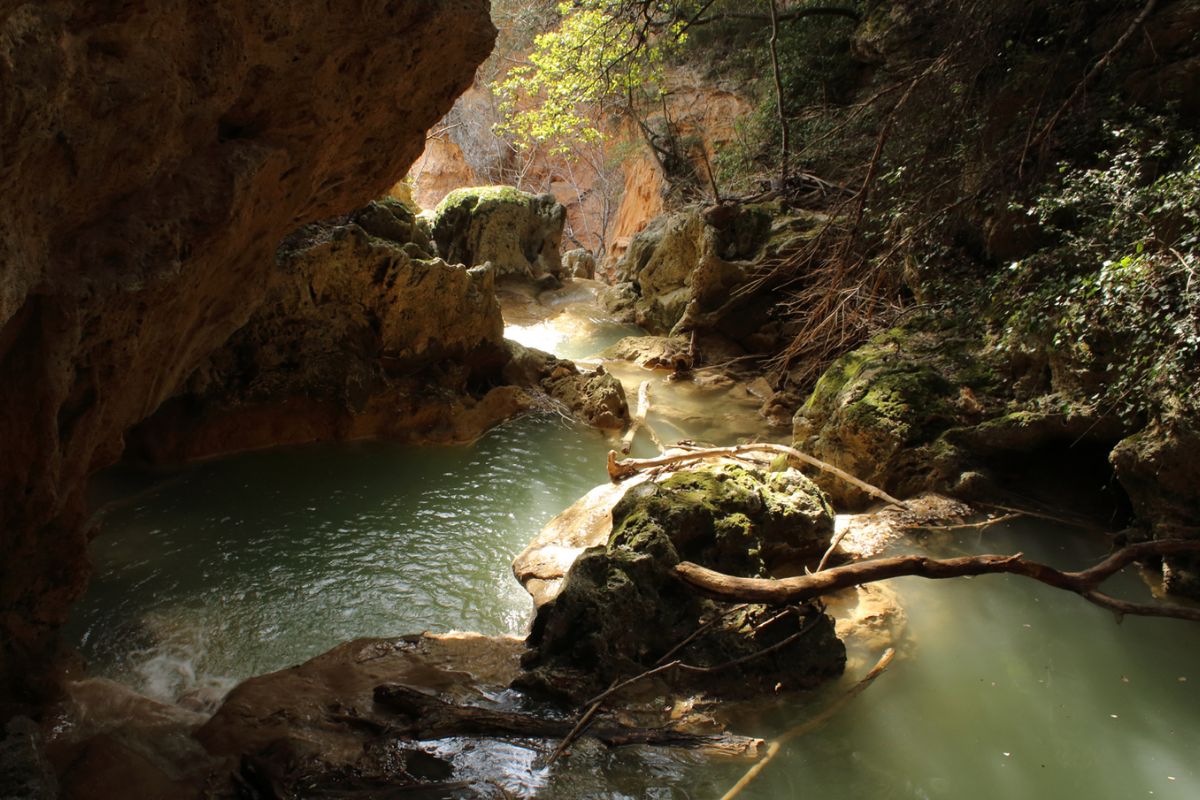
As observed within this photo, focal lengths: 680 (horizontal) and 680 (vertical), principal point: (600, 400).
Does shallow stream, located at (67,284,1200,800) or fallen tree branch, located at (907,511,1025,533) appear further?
fallen tree branch, located at (907,511,1025,533)

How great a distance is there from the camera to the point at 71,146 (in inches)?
96.4

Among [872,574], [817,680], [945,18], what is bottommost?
[817,680]

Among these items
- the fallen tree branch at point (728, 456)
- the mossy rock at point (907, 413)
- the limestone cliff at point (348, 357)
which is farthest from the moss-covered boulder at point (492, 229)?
the mossy rock at point (907, 413)

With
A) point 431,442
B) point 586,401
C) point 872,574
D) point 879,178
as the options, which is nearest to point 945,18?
point 879,178

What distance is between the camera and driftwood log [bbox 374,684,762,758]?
3443 millimetres

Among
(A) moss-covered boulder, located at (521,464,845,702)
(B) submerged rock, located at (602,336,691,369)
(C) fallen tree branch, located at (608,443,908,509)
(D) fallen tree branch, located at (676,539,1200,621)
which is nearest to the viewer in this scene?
(D) fallen tree branch, located at (676,539,1200,621)

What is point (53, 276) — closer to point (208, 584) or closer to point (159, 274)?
point (159, 274)

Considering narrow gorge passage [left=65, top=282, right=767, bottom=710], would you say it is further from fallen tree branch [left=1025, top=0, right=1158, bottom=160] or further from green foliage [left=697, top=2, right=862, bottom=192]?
green foliage [left=697, top=2, right=862, bottom=192]

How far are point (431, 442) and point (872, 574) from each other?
6.13 m

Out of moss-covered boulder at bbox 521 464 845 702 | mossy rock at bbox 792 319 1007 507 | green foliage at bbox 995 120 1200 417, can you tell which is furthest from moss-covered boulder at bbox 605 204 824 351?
moss-covered boulder at bbox 521 464 845 702

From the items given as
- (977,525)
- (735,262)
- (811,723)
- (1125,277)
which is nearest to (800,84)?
(735,262)

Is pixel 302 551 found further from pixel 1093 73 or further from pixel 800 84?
pixel 800 84

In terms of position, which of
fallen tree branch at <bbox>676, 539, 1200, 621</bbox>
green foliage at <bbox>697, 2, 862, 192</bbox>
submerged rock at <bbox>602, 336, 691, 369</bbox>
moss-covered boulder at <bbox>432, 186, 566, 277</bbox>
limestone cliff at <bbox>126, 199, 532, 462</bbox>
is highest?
green foliage at <bbox>697, 2, 862, 192</bbox>

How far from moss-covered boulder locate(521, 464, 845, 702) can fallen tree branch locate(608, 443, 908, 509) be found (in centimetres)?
208
